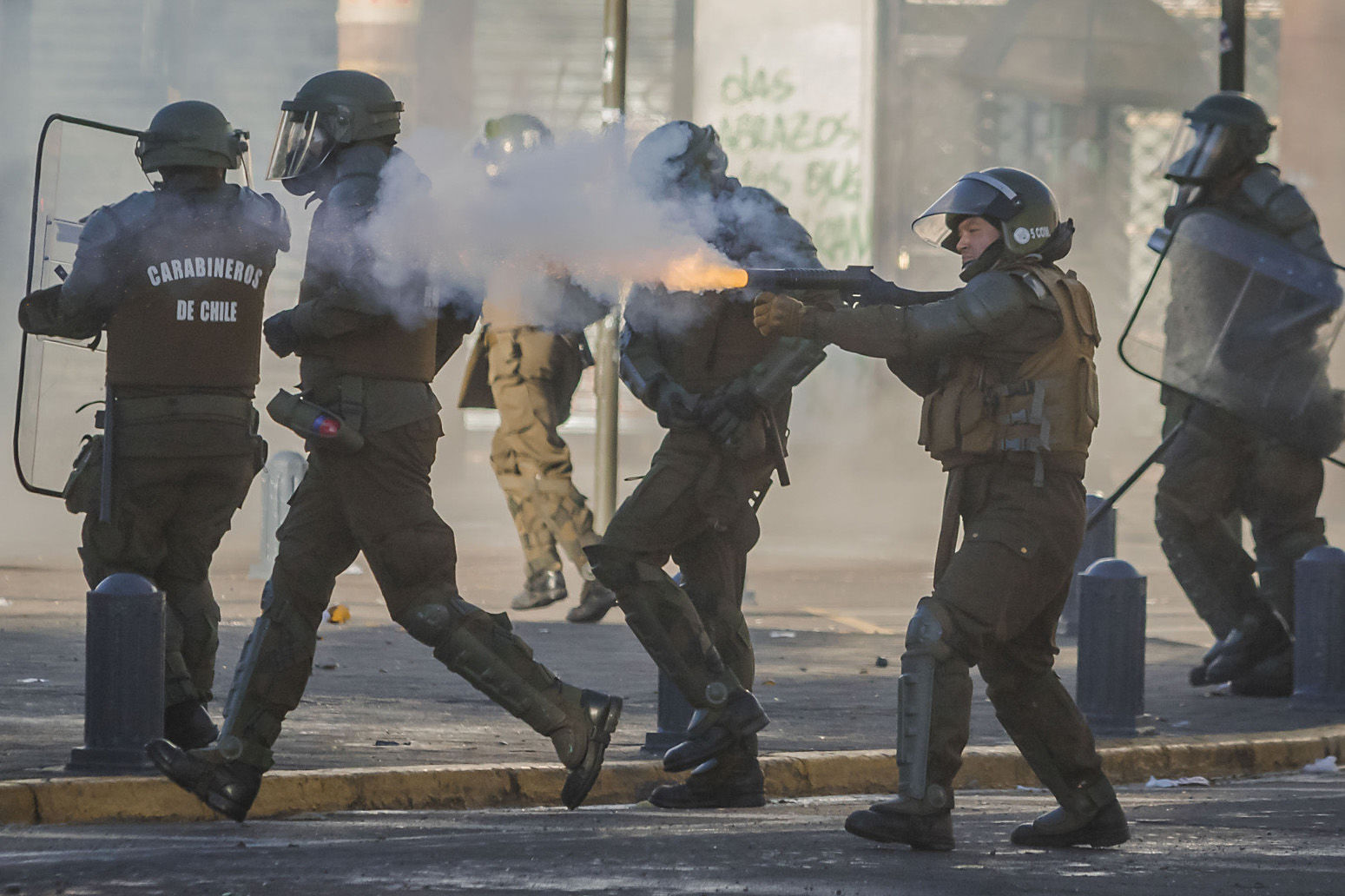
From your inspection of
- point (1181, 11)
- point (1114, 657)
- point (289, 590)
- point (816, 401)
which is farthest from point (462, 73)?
point (289, 590)

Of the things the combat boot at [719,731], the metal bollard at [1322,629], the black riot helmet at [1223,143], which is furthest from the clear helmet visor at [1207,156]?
the combat boot at [719,731]

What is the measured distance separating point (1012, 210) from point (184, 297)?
2.42 m

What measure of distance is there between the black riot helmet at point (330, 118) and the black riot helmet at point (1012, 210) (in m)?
1.43

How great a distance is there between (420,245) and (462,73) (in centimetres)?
1468

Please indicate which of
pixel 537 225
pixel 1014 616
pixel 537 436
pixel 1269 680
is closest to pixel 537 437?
pixel 537 436

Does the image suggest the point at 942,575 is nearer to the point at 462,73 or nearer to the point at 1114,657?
the point at 1114,657

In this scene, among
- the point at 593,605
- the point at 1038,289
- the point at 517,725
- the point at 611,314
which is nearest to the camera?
the point at 1038,289

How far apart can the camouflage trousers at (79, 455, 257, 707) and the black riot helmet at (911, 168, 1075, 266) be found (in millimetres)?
2317

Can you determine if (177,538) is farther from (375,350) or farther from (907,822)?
(907,822)

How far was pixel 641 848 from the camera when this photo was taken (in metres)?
4.68

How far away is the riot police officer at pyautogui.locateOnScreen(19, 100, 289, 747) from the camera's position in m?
5.75

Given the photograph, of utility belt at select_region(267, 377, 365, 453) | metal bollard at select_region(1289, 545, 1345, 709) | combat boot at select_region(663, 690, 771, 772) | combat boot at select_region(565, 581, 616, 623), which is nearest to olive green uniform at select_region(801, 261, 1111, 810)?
combat boot at select_region(663, 690, 771, 772)

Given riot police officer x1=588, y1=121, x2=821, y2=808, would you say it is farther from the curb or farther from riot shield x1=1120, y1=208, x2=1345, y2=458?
riot shield x1=1120, y1=208, x2=1345, y2=458

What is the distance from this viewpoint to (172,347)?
19.0 ft
